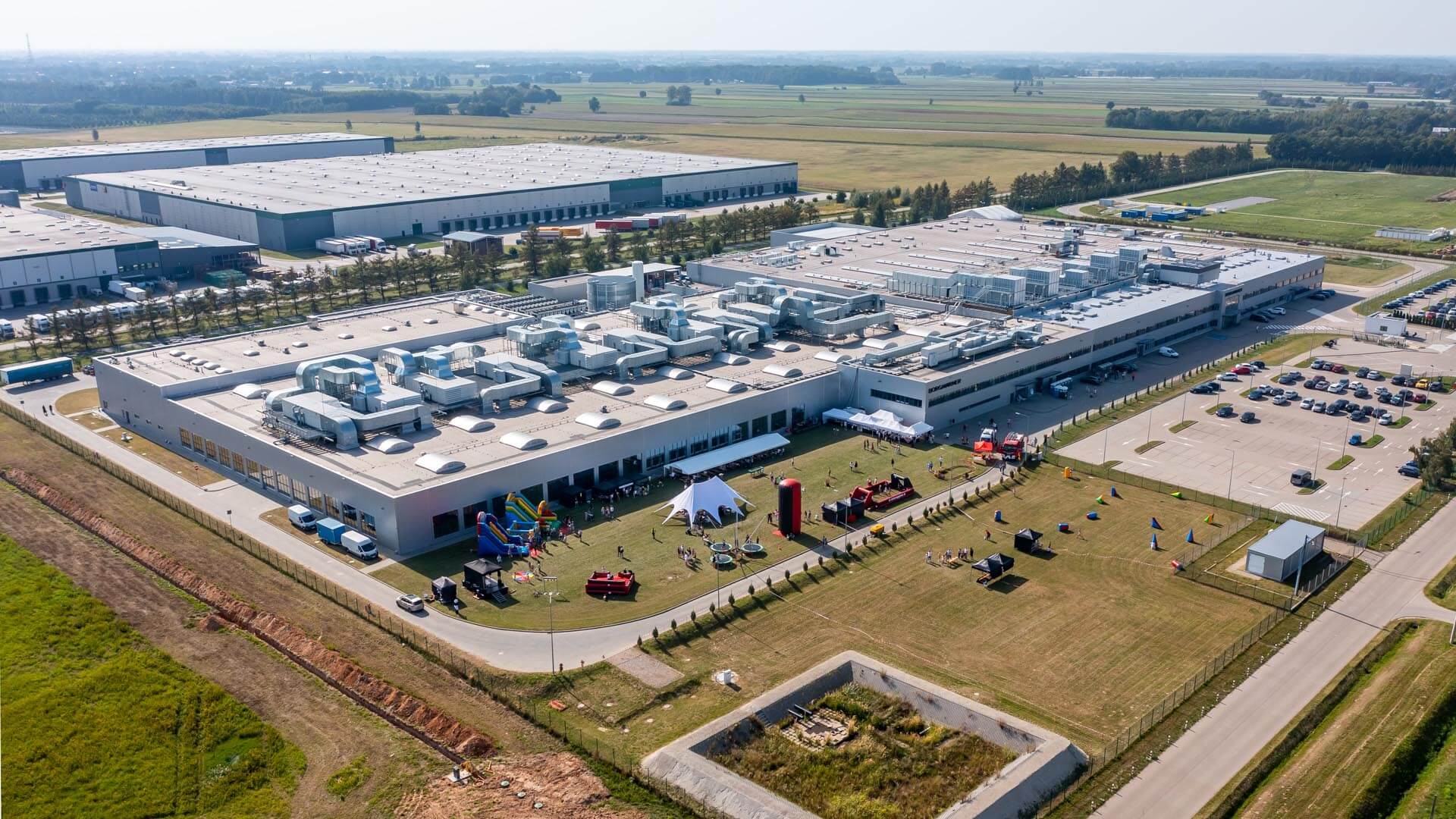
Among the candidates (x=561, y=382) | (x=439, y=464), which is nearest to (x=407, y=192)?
(x=561, y=382)

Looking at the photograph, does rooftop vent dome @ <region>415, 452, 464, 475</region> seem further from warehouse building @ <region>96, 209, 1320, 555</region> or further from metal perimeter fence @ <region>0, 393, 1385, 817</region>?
metal perimeter fence @ <region>0, 393, 1385, 817</region>

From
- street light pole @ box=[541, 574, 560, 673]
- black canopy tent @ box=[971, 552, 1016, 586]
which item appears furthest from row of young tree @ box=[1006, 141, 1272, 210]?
street light pole @ box=[541, 574, 560, 673]

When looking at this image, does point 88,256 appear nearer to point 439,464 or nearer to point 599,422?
point 439,464

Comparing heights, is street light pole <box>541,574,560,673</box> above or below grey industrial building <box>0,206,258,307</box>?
below

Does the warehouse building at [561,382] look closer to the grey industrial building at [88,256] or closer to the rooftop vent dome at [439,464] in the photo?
the rooftop vent dome at [439,464]

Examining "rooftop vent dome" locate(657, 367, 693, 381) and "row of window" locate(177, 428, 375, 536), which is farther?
"rooftop vent dome" locate(657, 367, 693, 381)

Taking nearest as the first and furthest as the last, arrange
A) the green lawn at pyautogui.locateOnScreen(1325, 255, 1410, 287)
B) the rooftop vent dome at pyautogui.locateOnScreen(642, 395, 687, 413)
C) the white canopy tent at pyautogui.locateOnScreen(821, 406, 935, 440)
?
1. the rooftop vent dome at pyautogui.locateOnScreen(642, 395, 687, 413)
2. the white canopy tent at pyautogui.locateOnScreen(821, 406, 935, 440)
3. the green lawn at pyautogui.locateOnScreen(1325, 255, 1410, 287)

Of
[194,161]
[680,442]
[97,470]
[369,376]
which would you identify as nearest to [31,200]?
[194,161]
